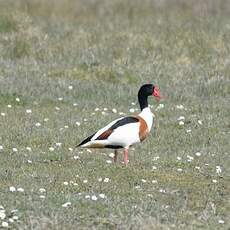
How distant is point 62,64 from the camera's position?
69.2 feet

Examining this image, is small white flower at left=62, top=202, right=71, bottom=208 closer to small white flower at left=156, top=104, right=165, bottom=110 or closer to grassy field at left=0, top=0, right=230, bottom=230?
grassy field at left=0, top=0, right=230, bottom=230

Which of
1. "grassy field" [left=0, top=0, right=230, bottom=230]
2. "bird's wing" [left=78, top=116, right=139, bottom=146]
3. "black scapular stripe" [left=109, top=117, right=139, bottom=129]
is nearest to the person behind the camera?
"grassy field" [left=0, top=0, right=230, bottom=230]

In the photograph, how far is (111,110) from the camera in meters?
17.1

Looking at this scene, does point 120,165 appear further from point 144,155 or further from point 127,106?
point 127,106

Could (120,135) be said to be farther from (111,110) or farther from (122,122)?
(111,110)

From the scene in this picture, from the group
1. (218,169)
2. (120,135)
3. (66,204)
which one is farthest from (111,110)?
(66,204)

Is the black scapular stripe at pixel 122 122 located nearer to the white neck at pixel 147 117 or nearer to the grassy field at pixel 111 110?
the white neck at pixel 147 117

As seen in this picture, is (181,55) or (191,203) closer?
(191,203)

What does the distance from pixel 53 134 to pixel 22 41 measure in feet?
27.7

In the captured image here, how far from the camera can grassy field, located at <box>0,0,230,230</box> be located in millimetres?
10023

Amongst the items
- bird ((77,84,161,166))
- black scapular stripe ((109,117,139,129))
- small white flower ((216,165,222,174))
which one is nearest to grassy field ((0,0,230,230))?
small white flower ((216,165,222,174))

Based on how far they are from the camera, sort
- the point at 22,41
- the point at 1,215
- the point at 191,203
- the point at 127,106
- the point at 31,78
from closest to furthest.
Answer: the point at 1,215, the point at 191,203, the point at 127,106, the point at 31,78, the point at 22,41

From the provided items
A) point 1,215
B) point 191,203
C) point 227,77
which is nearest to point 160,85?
point 227,77

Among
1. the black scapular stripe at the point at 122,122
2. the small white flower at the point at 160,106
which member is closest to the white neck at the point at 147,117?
the black scapular stripe at the point at 122,122
